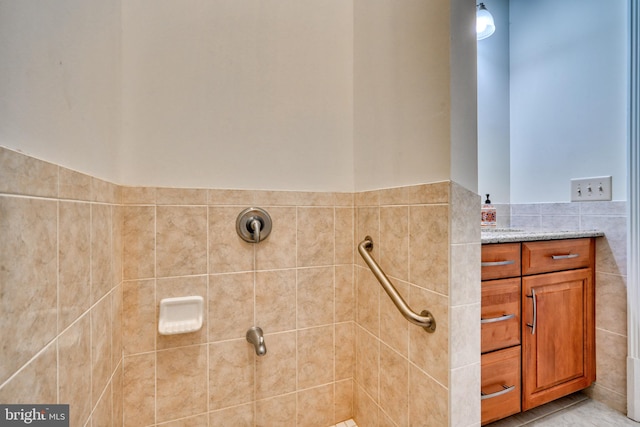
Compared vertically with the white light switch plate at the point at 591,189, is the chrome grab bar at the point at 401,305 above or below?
below

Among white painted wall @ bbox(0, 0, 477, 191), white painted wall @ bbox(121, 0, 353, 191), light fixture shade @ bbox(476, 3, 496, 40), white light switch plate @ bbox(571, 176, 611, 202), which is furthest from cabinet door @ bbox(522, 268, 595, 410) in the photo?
light fixture shade @ bbox(476, 3, 496, 40)

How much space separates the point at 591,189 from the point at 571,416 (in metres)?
1.22

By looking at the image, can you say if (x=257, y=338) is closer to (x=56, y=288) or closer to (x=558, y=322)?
(x=56, y=288)

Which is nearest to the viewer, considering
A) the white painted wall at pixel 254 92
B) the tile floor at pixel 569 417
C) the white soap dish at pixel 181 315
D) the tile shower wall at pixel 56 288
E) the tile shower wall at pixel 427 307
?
the tile shower wall at pixel 56 288

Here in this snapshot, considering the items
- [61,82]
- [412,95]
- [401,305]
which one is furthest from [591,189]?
[61,82]

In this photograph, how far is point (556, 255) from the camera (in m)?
1.36

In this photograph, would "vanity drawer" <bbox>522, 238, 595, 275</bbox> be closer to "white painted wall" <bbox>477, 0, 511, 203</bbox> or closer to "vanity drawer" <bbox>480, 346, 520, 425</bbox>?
"vanity drawer" <bbox>480, 346, 520, 425</bbox>

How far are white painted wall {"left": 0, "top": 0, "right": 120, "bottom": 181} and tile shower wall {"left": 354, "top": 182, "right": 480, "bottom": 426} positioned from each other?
0.93m

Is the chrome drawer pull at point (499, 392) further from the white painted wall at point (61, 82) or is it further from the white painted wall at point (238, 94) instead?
the white painted wall at point (61, 82)

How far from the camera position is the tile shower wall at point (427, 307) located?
799mm

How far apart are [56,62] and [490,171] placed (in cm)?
225

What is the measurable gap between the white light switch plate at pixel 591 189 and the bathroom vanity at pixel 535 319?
0.22 meters

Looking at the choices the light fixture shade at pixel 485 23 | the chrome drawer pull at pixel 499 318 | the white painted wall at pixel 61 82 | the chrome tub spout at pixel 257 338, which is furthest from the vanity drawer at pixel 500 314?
the light fixture shade at pixel 485 23

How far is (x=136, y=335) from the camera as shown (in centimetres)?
100
